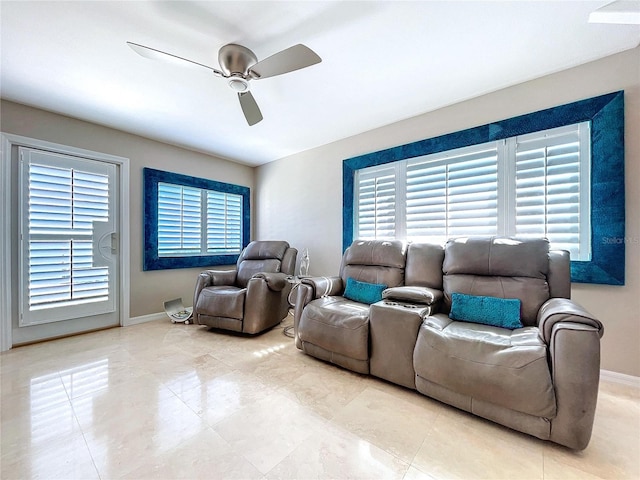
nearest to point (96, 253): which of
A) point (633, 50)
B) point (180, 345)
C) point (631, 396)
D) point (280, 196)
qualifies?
point (180, 345)

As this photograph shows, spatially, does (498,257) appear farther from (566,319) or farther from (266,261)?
(266,261)

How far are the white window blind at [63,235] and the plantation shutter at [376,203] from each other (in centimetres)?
308

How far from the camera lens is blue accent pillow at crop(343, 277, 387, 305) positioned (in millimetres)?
2382

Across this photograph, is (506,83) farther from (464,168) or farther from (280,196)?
(280,196)

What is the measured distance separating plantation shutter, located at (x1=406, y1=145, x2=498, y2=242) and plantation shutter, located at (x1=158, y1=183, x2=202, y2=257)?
300 cm

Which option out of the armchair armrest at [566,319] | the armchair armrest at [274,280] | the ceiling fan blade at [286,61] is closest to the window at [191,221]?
the armchair armrest at [274,280]

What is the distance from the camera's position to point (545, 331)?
1385 mm

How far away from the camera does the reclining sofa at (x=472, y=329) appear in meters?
1.26

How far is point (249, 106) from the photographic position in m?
2.16

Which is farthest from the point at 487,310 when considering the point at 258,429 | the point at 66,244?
the point at 66,244

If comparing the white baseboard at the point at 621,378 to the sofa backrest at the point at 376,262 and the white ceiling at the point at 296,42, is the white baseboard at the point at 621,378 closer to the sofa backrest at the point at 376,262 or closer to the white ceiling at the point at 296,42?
the sofa backrest at the point at 376,262

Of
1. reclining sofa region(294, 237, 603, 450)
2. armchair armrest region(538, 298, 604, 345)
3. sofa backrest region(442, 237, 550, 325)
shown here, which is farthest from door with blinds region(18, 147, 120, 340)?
armchair armrest region(538, 298, 604, 345)

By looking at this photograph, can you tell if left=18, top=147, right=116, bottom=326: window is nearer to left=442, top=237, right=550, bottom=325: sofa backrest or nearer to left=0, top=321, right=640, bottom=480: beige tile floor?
left=0, top=321, right=640, bottom=480: beige tile floor

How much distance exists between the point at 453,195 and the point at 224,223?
3339 mm
